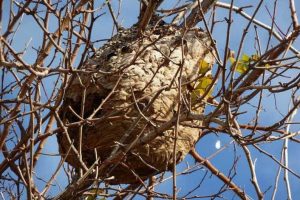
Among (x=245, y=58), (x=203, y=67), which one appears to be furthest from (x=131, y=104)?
(x=245, y=58)

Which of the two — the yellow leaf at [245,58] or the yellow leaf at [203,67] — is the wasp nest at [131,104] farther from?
the yellow leaf at [245,58]

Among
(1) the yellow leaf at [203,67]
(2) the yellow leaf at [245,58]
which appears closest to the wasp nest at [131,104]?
(1) the yellow leaf at [203,67]

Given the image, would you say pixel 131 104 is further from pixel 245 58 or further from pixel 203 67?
pixel 245 58

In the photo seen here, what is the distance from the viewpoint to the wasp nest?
3.10m

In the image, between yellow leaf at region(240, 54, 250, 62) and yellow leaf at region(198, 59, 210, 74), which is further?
yellow leaf at region(198, 59, 210, 74)

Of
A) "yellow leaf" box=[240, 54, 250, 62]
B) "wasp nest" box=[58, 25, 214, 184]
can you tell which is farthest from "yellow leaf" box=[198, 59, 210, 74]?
"yellow leaf" box=[240, 54, 250, 62]

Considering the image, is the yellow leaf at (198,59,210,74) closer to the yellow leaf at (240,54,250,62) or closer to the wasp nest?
the wasp nest

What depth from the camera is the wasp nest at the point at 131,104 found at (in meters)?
3.10

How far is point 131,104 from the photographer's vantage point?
304cm

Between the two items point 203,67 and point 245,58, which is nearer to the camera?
point 245,58

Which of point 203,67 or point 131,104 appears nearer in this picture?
point 131,104

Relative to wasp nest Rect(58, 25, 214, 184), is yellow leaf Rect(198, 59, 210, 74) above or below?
above

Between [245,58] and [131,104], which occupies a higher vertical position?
[245,58]

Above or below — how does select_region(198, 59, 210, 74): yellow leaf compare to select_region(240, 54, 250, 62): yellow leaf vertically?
above
